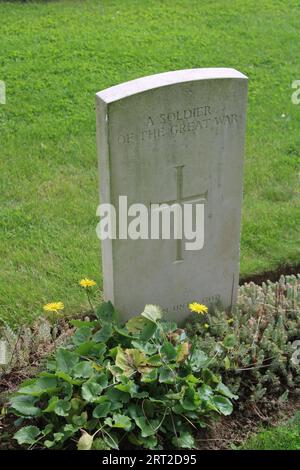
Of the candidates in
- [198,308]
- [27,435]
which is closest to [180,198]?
[198,308]

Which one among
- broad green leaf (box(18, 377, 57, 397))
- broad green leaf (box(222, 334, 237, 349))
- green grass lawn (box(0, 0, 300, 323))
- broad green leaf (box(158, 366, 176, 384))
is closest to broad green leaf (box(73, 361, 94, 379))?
broad green leaf (box(18, 377, 57, 397))

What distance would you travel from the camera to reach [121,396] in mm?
3943

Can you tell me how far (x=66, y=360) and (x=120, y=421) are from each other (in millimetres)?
450

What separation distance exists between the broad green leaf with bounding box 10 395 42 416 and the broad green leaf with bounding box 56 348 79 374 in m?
0.21

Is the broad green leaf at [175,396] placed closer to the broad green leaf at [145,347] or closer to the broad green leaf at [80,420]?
the broad green leaf at [145,347]

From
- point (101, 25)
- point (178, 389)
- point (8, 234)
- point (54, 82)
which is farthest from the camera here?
point (101, 25)

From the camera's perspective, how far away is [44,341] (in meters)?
4.54

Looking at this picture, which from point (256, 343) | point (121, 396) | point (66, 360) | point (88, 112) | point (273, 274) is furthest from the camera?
point (88, 112)

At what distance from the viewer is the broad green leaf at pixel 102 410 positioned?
12.6ft

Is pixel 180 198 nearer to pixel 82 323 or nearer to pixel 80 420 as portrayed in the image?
pixel 82 323

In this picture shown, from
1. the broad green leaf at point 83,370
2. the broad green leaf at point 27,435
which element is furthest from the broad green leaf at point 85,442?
the broad green leaf at point 83,370

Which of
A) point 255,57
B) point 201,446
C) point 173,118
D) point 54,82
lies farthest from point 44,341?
point 255,57

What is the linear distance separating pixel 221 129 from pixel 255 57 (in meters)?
4.47

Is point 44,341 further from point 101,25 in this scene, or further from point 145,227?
point 101,25
